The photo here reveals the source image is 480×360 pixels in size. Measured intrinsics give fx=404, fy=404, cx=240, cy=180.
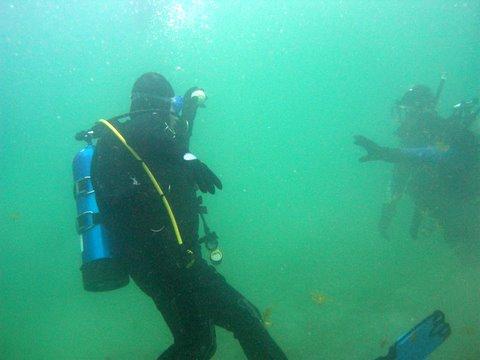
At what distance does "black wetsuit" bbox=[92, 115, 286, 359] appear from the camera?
9.22 feet

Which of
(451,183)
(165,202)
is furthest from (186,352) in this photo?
(451,183)

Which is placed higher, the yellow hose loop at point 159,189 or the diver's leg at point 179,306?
the yellow hose loop at point 159,189

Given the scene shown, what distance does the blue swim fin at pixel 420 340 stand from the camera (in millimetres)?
2943

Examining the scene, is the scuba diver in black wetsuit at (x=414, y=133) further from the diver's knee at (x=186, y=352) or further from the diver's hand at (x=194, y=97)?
the diver's knee at (x=186, y=352)

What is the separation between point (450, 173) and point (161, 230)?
6.09 metres

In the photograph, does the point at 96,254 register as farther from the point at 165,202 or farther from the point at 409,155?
the point at 409,155

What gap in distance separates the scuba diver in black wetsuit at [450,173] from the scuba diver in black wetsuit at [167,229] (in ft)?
12.6

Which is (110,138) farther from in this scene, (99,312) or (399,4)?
(399,4)

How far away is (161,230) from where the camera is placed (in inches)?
110

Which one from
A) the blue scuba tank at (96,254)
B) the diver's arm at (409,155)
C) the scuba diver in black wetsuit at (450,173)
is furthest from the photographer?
the scuba diver in black wetsuit at (450,173)

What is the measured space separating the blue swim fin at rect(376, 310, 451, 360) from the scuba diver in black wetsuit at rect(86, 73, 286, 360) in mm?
886

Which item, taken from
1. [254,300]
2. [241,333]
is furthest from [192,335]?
[254,300]

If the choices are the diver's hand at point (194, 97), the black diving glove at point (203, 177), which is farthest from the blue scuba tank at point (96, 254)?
the diver's hand at point (194, 97)

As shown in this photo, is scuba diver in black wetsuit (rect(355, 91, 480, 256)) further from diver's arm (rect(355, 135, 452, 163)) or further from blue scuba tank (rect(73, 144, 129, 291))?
blue scuba tank (rect(73, 144, 129, 291))
